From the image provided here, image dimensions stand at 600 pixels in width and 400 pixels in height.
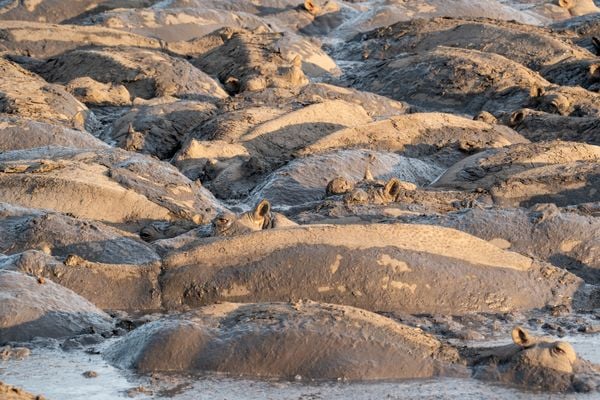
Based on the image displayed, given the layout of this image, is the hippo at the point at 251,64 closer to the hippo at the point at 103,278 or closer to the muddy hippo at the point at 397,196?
the muddy hippo at the point at 397,196

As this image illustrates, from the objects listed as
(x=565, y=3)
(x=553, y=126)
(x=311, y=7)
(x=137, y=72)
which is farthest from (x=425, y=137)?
(x=565, y=3)

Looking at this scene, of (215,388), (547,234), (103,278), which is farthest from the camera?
(547,234)

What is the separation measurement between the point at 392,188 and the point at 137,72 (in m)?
6.79

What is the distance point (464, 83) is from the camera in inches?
636

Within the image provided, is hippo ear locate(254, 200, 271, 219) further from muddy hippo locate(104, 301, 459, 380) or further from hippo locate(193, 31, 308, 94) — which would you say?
hippo locate(193, 31, 308, 94)

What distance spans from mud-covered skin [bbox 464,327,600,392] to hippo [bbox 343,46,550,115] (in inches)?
353

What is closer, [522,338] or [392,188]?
[522,338]

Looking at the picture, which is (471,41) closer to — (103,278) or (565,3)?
(565,3)

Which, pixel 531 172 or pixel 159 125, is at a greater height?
pixel 531 172

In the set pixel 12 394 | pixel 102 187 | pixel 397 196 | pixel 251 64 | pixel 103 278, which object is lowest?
pixel 251 64

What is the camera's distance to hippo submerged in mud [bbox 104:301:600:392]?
6.72 meters

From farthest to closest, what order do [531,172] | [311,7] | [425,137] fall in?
[311,7], [425,137], [531,172]

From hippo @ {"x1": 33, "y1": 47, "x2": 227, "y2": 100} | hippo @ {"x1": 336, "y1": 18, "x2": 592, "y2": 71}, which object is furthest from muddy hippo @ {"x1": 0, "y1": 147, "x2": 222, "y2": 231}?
hippo @ {"x1": 336, "y1": 18, "x2": 592, "y2": 71}

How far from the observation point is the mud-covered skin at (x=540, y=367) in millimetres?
6625
